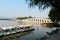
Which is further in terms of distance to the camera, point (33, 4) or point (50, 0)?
point (33, 4)

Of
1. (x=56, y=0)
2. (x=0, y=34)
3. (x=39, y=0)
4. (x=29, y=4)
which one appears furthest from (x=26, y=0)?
(x=0, y=34)

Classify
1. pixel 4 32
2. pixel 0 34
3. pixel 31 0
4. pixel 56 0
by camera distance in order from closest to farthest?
pixel 56 0 → pixel 31 0 → pixel 0 34 → pixel 4 32

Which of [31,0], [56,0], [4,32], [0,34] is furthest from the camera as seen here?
[4,32]

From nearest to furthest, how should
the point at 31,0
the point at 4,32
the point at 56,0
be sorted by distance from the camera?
1. the point at 56,0
2. the point at 31,0
3. the point at 4,32

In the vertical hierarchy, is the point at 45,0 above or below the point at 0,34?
above

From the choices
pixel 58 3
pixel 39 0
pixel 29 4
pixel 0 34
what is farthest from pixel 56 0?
pixel 0 34

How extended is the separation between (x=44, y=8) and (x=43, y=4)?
42 cm

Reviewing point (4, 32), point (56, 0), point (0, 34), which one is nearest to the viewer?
point (56, 0)

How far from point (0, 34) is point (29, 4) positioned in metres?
13.2

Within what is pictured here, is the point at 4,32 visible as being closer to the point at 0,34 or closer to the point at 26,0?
the point at 0,34

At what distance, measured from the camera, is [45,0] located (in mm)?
12125

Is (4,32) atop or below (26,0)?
below

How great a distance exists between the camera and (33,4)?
42.9 feet

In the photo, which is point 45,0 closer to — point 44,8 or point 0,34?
point 44,8
